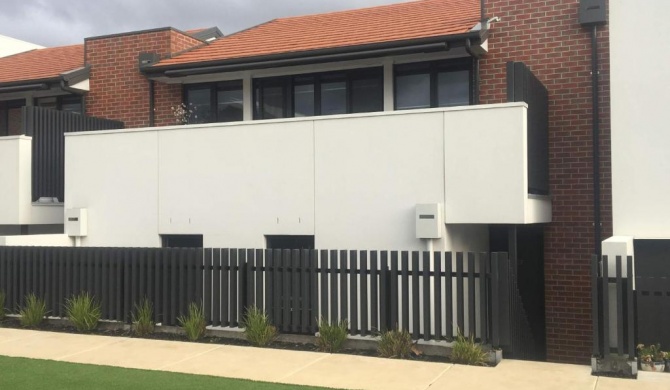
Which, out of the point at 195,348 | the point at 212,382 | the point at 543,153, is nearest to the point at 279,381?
the point at 212,382

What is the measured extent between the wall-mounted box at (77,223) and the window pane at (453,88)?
279 inches

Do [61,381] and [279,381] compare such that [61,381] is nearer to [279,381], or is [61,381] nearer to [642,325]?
[279,381]

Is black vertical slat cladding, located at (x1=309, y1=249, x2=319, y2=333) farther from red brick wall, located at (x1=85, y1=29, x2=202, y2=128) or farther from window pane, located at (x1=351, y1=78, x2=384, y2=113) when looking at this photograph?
red brick wall, located at (x1=85, y1=29, x2=202, y2=128)

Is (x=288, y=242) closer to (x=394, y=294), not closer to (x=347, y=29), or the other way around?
(x=394, y=294)

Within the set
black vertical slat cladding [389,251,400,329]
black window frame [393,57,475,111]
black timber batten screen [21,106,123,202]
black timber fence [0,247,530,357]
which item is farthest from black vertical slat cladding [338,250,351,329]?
black timber batten screen [21,106,123,202]

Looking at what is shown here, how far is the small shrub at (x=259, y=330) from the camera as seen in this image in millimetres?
9867

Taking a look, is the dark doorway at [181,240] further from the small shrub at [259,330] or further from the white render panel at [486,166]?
the white render panel at [486,166]

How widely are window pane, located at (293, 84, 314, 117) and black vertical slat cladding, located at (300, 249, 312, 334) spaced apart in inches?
220

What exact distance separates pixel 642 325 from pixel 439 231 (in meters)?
3.04

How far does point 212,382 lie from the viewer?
7668 millimetres

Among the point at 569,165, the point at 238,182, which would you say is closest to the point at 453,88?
the point at 569,165

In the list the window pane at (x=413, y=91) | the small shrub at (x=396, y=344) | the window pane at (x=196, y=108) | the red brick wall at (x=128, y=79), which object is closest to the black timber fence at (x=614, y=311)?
the small shrub at (x=396, y=344)

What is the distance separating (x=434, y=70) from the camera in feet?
45.4

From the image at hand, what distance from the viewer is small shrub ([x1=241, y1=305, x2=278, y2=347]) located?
9.87 m
